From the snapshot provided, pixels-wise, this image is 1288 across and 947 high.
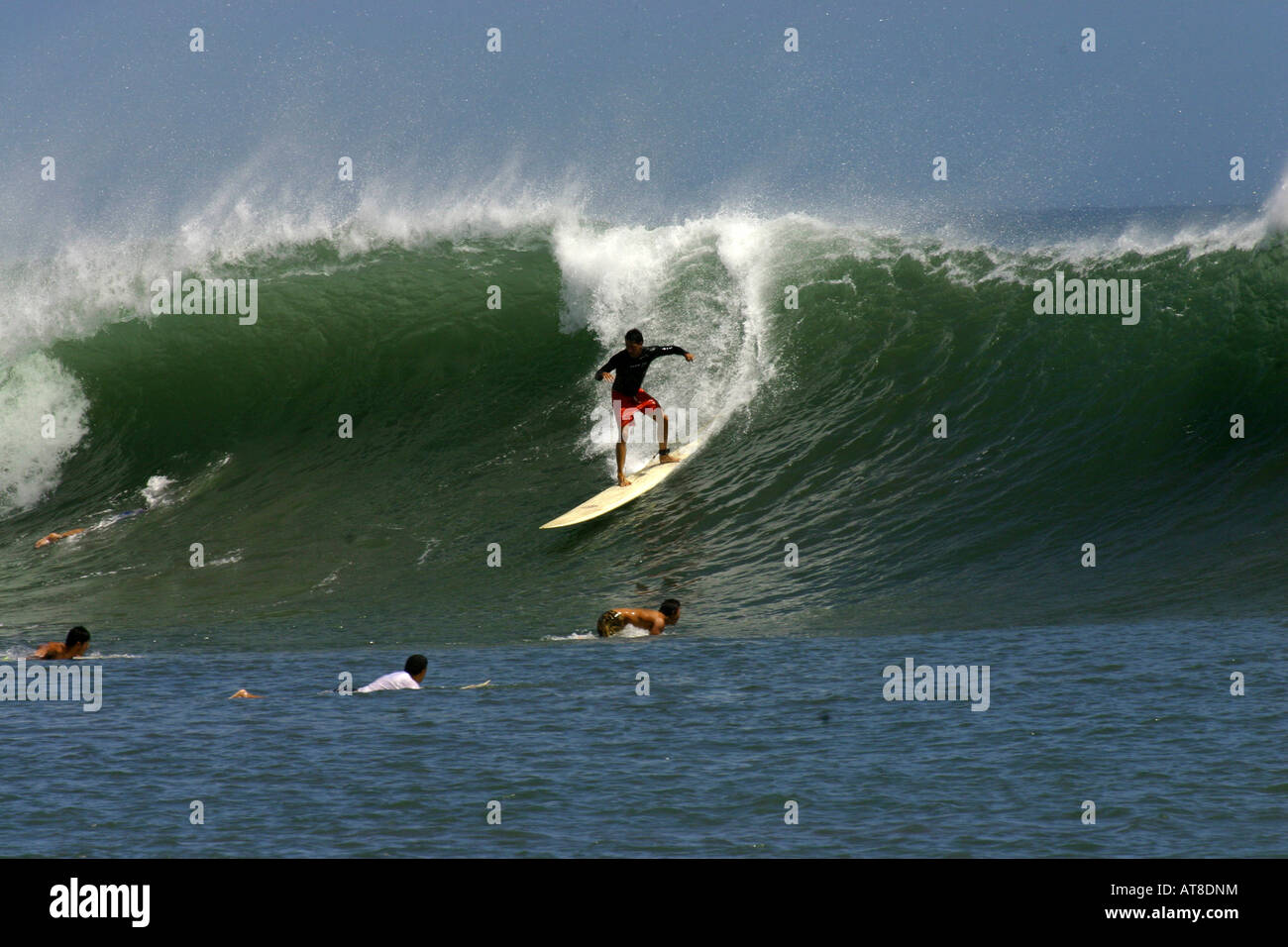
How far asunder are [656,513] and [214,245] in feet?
37.6

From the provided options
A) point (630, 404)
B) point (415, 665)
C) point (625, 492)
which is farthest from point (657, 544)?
point (415, 665)

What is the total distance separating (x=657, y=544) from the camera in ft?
46.6

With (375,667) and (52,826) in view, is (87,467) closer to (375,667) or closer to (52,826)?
(375,667)

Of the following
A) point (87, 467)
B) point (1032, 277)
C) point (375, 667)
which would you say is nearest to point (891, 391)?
point (1032, 277)

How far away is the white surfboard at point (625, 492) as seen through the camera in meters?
14.9

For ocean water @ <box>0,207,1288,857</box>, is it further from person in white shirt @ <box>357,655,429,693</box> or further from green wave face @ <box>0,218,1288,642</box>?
person in white shirt @ <box>357,655,429,693</box>

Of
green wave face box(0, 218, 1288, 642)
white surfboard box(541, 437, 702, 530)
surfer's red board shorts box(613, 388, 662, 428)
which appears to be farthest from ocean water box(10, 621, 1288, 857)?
surfer's red board shorts box(613, 388, 662, 428)

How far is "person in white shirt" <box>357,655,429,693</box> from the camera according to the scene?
9.68 metres

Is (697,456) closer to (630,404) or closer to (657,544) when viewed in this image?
(630,404)

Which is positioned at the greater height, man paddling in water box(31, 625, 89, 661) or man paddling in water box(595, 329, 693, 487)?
man paddling in water box(595, 329, 693, 487)

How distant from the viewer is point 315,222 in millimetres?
23625

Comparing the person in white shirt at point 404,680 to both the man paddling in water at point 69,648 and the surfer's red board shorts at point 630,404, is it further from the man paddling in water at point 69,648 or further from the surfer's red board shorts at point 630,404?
the surfer's red board shorts at point 630,404

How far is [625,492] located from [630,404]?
0.94 m

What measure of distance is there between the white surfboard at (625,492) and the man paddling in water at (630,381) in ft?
0.47
